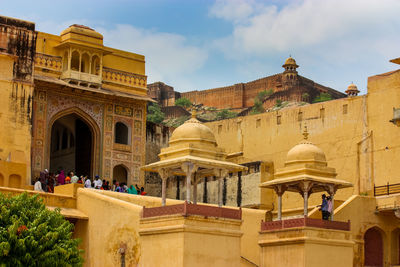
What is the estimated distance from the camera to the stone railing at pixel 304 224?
71.6 ft

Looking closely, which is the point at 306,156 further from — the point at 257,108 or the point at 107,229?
the point at 257,108

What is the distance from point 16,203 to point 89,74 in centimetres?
1253

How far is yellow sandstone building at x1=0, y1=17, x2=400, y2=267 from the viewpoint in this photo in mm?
20047

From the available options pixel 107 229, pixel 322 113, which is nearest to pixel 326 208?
pixel 107 229

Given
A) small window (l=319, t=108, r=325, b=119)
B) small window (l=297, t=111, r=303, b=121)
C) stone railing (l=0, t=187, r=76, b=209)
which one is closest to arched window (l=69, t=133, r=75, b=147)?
small window (l=297, t=111, r=303, b=121)

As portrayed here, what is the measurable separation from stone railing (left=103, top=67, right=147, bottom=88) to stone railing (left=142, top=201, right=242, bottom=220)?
40.6 feet

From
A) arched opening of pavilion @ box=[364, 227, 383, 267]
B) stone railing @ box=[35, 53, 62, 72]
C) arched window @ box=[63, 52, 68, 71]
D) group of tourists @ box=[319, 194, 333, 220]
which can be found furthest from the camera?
arched window @ box=[63, 52, 68, 71]

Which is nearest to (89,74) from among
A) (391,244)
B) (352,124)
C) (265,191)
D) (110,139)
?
(110,139)

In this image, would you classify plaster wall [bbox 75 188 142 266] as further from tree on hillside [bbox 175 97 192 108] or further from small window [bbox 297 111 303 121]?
tree on hillside [bbox 175 97 192 108]

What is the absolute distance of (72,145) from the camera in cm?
3269

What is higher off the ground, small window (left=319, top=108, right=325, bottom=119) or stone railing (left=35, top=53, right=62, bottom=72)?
stone railing (left=35, top=53, right=62, bottom=72)

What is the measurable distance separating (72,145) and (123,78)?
333cm

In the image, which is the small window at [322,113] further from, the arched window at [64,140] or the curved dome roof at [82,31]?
the arched window at [64,140]

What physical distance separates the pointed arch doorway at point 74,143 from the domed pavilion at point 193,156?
9459 millimetres
